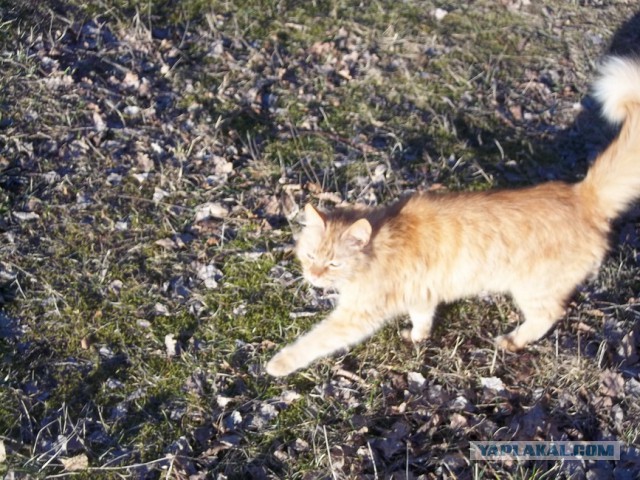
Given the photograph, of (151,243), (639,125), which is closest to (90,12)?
(151,243)

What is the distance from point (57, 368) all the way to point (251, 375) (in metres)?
1.31

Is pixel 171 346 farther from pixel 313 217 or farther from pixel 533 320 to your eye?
pixel 533 320

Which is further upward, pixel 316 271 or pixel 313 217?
pixel 313 217

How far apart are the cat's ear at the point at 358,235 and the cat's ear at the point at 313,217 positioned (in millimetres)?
190

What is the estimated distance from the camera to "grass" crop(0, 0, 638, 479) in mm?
4137

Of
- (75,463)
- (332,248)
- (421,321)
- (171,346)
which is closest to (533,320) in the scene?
(421,321)

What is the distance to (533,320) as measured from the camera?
183 inches

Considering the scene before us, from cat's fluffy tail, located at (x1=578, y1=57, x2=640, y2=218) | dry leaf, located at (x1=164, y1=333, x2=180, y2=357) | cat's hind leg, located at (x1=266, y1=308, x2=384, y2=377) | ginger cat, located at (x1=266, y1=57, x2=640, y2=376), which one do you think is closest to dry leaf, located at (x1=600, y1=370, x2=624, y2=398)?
ginger cat, located at (x1=266, y1=57, x2=640, y2=376)

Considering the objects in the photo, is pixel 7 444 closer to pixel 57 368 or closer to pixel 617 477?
pixel 57 368

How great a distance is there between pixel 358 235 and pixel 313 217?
13.4 inches

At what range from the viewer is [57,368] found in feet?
14.3

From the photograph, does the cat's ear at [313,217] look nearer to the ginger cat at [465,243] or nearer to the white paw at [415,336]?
the ginger cat at [465,243]

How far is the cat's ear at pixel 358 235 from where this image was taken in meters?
3.90

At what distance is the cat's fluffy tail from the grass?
3.55 feet
